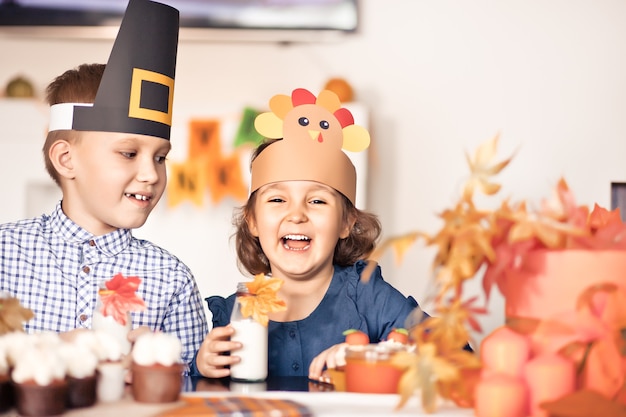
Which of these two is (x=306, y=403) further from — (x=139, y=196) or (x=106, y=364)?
(x=139, y=196)

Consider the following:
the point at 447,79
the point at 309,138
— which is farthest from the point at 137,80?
the point at 447,79

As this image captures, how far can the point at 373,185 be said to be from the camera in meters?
2.90

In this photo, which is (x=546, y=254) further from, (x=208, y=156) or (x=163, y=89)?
(x=208, y=156)

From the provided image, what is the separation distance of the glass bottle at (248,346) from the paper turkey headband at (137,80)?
1.34 feet

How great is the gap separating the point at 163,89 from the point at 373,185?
154 centimetres

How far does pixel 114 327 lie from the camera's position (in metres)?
1.06

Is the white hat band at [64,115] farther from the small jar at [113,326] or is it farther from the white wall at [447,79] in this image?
the white wall at [447,79]

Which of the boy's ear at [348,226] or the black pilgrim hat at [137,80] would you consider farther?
the boy's ear at [348,226]

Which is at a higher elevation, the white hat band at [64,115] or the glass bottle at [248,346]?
the white hat band at [64,115]

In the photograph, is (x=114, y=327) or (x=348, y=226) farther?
(x=348, y=226)

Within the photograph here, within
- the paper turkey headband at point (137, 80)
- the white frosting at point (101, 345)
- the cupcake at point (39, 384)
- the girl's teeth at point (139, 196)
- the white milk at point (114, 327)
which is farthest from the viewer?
the girl's teeth at point (139, 196)

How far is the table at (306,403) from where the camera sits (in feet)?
2.57

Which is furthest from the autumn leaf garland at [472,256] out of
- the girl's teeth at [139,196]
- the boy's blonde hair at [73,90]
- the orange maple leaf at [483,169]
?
the boy's blonde hair at [73,90]

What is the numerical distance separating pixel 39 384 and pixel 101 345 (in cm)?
12
